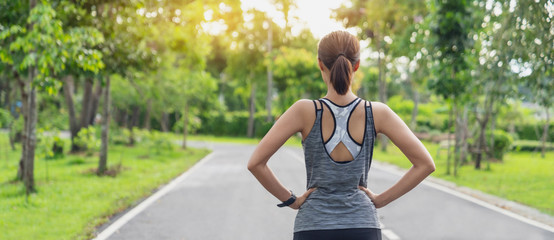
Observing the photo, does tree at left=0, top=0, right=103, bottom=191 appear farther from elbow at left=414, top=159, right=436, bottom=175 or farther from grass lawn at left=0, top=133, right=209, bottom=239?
elbow at left=414, top=159, right=436, bottom=175

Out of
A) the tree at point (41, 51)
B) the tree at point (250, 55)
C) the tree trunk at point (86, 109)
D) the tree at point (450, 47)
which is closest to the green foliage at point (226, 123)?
the tree at point (250, 55)

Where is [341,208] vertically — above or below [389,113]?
below

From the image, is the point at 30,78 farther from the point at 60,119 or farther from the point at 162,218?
the point at 60,119

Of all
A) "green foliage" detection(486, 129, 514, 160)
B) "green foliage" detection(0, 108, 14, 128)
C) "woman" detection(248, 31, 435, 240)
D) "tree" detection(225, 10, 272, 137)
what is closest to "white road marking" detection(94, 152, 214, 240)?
"woman" detection(248, 31, 435, 240)

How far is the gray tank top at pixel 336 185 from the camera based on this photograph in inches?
88.4

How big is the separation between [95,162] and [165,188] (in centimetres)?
733

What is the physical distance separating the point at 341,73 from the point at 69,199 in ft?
27.6

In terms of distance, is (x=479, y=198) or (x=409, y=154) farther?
(x=479, y=198)

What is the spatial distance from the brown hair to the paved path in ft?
15.2

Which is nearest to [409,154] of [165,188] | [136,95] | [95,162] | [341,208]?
[341,208]

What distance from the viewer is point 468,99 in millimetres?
14977

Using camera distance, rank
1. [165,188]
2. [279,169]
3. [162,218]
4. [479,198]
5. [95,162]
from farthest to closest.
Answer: [95,162] → [279,169] → [165,188] → [479,198] → [162,218]

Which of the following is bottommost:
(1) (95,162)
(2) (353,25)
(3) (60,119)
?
(1) (95,162)

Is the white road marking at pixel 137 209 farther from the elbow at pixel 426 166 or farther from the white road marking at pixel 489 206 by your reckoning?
the white road marking at pixel 489 206
